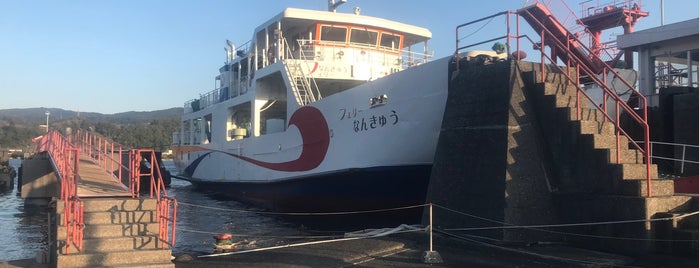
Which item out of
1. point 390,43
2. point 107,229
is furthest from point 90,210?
point 390,43

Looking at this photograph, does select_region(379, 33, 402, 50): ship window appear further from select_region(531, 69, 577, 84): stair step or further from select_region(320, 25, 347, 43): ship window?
select_region(531, 69, 577, 84): stair step

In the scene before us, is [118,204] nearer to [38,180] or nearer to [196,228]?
[196,228]

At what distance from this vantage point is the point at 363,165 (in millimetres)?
11594

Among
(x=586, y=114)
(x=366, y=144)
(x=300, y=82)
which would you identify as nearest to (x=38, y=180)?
(x=300, y=82)

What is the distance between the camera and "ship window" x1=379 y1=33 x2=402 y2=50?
1664cm

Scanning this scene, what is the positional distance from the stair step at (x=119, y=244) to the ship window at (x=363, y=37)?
10743 mm

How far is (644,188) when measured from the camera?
6.62m

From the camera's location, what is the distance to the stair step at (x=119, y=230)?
6.48 m

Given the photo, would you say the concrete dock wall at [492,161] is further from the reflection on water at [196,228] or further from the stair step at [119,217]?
the stair step at [119,217]

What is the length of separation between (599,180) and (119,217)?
626cm

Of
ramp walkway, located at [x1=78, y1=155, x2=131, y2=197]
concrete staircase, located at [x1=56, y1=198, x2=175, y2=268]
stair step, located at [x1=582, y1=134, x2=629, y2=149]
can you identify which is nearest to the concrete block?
ramp walkway, located at [x1=78, y1=155, x2=131, y2=197]

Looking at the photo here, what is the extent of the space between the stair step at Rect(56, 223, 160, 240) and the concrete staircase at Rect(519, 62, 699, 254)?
5.55 meters

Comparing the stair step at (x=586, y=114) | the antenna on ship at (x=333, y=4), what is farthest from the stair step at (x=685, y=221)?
the antenna on ship at (x=333, y=4)

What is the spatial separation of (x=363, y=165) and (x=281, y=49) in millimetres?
5671
